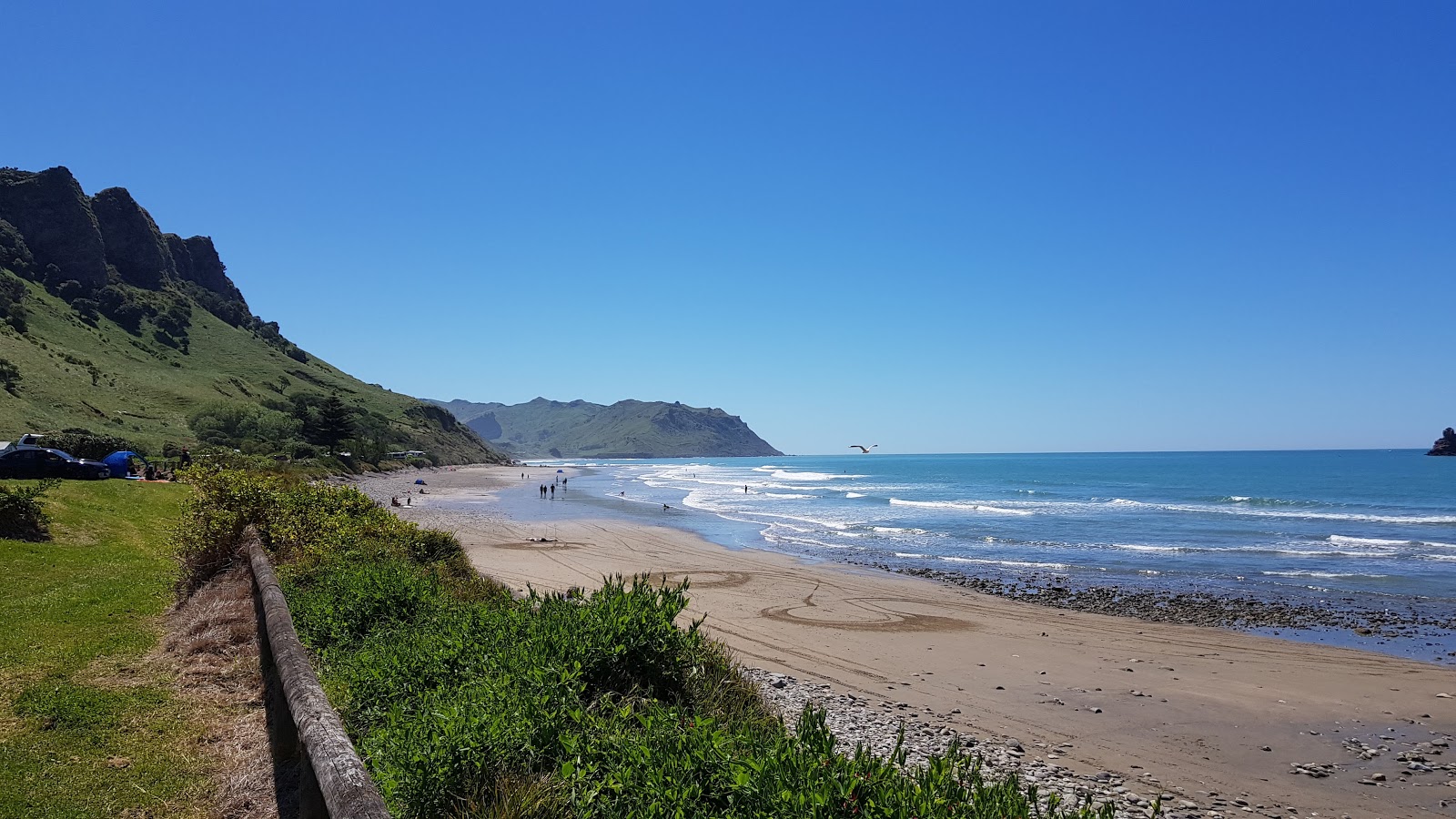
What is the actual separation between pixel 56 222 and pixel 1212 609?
175571 mm

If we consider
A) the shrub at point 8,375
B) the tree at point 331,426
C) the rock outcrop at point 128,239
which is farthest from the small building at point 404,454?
the rock outcrop at point 128,239

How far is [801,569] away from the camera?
974 inches

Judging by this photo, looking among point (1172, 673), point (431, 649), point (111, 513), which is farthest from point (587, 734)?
point (111, 513)

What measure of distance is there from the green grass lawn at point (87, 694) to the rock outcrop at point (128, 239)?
164379mm

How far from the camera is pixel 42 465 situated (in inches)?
933

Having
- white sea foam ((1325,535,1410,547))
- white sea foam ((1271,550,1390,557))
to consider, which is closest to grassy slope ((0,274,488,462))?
white sea foam ((1271,550,1390,557))

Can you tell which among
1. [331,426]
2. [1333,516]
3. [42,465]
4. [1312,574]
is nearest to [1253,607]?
[1312,574]

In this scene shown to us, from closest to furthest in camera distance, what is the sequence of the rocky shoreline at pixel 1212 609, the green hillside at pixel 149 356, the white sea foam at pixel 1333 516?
the rocky shoreline at pixel 1212 609 → the white sea foam at pixel 1333 516 → the green hillside at pixel 149 356

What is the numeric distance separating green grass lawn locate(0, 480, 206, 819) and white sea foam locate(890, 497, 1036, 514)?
45518 mm

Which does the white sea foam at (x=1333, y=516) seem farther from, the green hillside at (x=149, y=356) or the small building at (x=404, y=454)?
the small building at (x=404, y=454)

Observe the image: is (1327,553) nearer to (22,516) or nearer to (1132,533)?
(1132,533)

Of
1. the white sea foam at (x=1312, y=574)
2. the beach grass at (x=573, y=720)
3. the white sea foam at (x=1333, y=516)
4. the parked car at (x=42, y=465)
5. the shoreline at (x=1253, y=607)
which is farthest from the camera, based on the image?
the white sea foam at (x=1333, y=516)

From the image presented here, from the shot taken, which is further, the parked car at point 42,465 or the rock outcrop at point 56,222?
the rock outcrop at point 56,222

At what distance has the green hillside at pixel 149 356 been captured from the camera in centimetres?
6875
